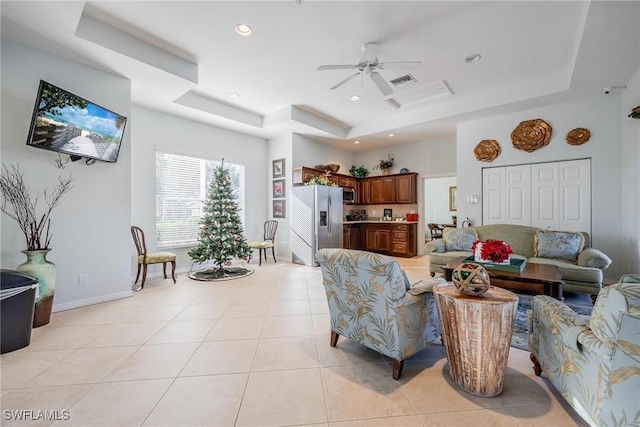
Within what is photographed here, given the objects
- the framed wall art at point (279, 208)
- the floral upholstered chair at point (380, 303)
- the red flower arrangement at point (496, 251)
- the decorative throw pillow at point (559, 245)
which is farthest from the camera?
the framed wall art at point (279, 208)

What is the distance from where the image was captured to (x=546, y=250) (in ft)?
13.5

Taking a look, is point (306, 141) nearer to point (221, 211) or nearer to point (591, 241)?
point (221, 211)

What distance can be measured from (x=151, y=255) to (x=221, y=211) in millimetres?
1361

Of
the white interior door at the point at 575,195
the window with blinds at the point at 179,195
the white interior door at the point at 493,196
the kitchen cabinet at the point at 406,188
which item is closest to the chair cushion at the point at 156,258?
the window with blinds at the point at 179,195

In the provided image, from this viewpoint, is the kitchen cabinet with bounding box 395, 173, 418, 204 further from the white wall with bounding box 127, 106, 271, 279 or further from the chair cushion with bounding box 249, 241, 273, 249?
the chair cushion with bounding box 249, 241, 273, 249

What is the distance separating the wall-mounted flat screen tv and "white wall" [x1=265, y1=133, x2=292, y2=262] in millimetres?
3383

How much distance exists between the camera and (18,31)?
2729 mm

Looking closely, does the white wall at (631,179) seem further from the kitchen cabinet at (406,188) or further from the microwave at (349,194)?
the microwave at (349,194)

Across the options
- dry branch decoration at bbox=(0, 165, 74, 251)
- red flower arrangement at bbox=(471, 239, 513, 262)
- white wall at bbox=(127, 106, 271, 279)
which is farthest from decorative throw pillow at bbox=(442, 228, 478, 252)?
dry branch decoration at bbox=(0, 165, 74, 251)

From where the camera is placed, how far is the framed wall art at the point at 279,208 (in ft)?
21.5

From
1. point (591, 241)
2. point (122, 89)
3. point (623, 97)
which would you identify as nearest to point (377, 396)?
point (122, 89)

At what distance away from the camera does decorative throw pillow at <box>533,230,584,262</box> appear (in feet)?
12.9

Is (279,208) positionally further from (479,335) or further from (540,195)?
(479,335)

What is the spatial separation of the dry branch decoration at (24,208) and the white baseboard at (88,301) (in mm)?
744
